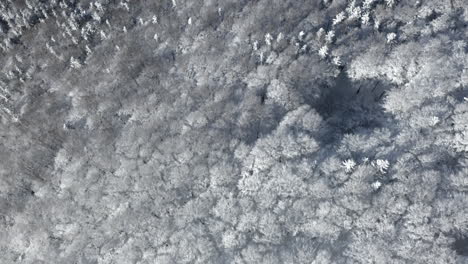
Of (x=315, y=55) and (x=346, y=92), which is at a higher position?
(x=315, y=55)

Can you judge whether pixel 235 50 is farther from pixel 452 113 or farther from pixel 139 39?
pixel 452 113

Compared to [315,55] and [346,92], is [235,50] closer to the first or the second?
[315,55]

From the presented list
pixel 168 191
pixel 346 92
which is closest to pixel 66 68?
pixel 168 191

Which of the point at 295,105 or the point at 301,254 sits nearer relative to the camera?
the point at 301,254

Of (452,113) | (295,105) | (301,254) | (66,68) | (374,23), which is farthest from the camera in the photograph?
(66,68)

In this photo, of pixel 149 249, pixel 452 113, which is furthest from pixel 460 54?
pixel 149 249

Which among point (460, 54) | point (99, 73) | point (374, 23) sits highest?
point (99, 73)

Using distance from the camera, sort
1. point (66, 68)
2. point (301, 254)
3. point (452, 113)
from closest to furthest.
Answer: point (301, 254) < point (452, 113) < point (66, 68)
